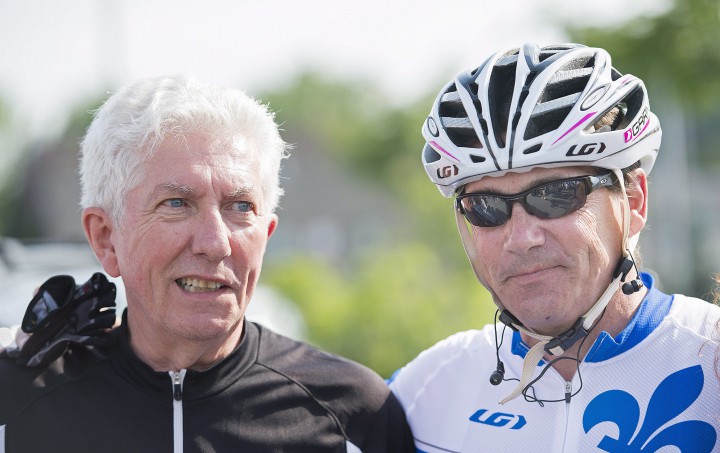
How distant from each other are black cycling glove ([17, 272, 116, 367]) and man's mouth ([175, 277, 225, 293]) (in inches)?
18.3

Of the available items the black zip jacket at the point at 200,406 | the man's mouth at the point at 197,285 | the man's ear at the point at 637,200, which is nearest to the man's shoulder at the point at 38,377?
the black zip jacket at the point at 200,406

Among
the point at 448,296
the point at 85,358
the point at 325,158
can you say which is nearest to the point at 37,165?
the point at 325,158

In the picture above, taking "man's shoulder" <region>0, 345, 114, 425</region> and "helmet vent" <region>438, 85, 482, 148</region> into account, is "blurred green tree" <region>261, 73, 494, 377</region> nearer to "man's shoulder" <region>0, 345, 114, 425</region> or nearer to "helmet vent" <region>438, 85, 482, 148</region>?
"helmet vent" <region>438, 85, 482, 148</region>

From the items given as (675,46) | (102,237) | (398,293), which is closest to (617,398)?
(102,237)

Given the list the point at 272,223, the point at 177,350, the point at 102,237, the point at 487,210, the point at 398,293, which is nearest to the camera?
the point at 487,210

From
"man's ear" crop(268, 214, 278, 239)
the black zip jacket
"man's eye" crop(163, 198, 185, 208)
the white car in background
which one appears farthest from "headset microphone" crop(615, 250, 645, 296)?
the white car in background

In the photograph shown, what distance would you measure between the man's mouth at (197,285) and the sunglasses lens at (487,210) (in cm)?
96

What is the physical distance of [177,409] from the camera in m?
3.01

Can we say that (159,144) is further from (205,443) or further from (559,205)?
(559,205)

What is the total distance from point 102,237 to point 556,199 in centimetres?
175

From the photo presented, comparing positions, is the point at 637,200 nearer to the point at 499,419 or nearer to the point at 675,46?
the point at 499,419

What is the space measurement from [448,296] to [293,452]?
945 centimetres

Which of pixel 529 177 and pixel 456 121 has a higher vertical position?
pixel 456 121

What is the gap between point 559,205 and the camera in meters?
2.78
